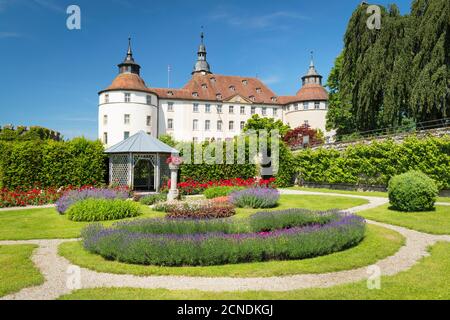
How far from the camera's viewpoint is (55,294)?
16.9 feet

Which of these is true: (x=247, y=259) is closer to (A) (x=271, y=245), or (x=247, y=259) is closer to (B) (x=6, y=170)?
(A) (x=271, y=245)

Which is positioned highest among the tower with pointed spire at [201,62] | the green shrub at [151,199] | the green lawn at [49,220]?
the tower with pointed spire at [201,62]

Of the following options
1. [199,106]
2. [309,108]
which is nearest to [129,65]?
[199,106]

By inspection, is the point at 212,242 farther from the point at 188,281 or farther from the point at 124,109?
the point at 124,109

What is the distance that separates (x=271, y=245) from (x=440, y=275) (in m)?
3.03

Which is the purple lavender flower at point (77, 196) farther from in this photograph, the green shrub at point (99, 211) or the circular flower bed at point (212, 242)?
the circular flower bed at point (212, 242)

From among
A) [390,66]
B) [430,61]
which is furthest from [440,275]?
[390,66]

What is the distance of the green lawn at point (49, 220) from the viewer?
990 cm

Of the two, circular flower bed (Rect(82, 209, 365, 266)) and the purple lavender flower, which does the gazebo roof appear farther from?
circular flower bed (Rect(82, 209, 365, 266))

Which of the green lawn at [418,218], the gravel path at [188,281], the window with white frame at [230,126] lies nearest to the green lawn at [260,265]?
the gravel path at [188,281]

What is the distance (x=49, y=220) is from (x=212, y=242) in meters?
8.12

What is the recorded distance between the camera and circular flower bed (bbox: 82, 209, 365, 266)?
6.73m

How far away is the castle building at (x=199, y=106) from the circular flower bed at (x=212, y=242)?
3726 cm

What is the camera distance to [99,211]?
12.2 m
